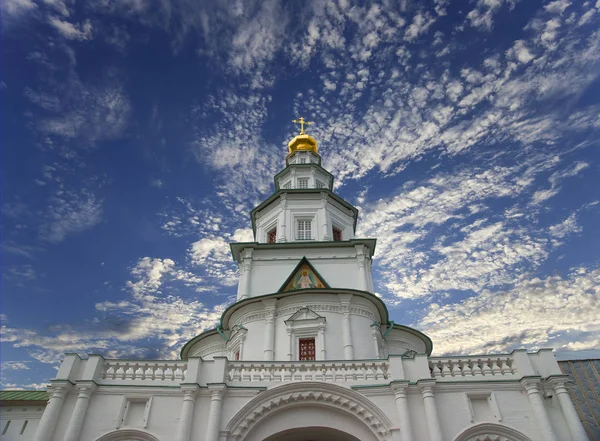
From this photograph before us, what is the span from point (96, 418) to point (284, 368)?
6037 millimetres

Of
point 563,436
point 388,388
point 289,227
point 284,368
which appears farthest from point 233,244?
point 563,436

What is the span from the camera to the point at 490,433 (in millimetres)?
12914

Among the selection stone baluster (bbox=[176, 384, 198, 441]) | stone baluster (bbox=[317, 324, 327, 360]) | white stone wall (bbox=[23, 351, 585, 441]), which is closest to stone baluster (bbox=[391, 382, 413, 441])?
white stone wall (bbox=[23, 351, 585, 441])

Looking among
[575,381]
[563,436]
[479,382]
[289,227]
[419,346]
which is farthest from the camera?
[289,227]

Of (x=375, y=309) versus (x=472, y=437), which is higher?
(x=375, y=309)

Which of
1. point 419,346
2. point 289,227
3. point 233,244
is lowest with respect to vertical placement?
point 419,346

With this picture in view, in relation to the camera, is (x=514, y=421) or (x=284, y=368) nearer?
(x=514, y=421)

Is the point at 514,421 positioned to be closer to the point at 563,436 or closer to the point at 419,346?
the point at 563,436

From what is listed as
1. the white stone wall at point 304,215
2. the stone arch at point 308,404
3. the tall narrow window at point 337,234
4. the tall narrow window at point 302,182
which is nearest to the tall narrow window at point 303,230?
the white stone wall at point 304,215

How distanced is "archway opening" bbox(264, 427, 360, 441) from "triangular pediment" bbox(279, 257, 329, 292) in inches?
319

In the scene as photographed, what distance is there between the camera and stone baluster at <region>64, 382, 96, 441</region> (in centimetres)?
1270

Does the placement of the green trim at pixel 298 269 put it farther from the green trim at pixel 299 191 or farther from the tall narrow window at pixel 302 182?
the tall narrow window at pixel 302 182

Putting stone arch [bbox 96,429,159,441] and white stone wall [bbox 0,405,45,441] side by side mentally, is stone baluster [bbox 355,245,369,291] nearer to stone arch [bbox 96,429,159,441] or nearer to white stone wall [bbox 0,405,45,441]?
stone arch [bbox 96,429,159,441]

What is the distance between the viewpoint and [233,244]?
24.9 metres
